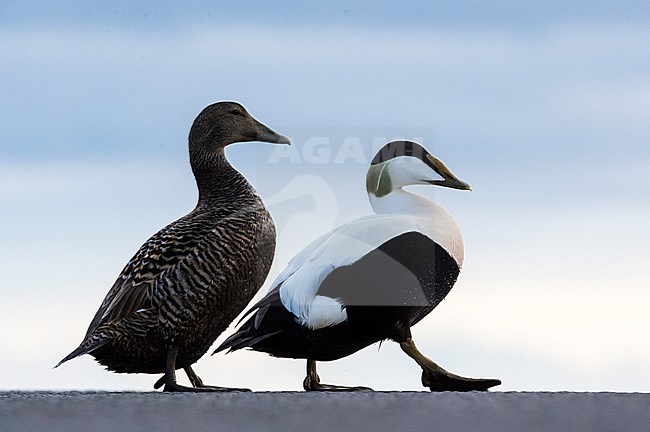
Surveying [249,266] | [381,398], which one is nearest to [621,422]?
[381,398]

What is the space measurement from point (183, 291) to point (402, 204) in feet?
3.18

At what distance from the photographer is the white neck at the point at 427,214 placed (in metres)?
4.42

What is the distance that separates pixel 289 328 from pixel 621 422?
140cm

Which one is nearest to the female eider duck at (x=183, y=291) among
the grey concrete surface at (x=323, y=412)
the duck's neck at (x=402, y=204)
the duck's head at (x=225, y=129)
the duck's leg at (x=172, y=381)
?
the duck's leg at (x=172, y=381)

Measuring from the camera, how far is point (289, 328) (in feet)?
13.8

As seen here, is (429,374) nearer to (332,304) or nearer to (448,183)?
(332,304)

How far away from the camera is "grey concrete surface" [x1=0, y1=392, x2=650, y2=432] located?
10.0ft

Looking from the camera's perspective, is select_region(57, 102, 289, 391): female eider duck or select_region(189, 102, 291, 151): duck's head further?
select_region(189, 102, 291, 151): duck's head

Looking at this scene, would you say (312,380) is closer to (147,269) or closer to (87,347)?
(147,269)

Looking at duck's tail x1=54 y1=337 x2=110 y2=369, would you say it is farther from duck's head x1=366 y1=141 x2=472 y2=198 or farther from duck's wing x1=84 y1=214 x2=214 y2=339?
duck's head x1=366 y1=141 x2=472 y2=198

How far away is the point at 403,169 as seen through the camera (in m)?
4.60

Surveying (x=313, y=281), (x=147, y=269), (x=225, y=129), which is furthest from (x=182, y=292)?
(x=225, y=129)

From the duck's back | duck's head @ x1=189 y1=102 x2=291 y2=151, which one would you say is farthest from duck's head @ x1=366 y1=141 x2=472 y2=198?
the duck's back

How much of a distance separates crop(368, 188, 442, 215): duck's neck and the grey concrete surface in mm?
1357
